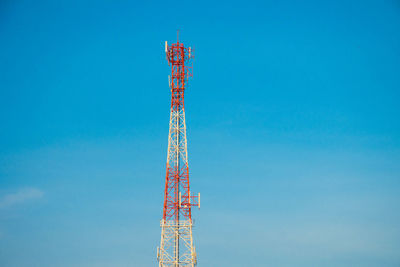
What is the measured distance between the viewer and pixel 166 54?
91.8 metres

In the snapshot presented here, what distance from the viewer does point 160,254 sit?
86188 mm

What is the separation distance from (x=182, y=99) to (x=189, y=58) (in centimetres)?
679

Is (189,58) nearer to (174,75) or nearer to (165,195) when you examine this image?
(174,75)

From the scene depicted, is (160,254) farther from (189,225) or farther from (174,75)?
(174,75)

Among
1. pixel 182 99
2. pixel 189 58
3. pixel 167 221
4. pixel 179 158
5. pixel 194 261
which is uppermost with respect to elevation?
pixel 189 58

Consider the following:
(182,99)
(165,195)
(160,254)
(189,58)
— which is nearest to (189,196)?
(165,195)

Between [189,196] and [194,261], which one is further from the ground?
[189,196]

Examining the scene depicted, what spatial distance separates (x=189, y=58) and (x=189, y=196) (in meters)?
21.8

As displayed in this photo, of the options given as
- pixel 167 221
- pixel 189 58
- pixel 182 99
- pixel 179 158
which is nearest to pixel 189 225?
pixel 167 221

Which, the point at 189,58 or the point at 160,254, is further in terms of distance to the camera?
the point at 189,58

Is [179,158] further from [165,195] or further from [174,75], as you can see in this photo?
[174,75]

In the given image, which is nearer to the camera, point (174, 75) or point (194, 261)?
point (194, 261)

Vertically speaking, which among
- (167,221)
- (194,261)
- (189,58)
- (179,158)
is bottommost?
(194,261)

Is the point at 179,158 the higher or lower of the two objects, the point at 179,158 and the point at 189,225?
the higher
